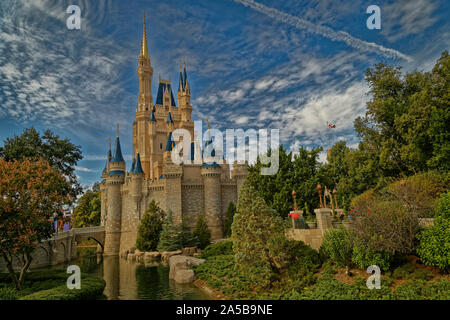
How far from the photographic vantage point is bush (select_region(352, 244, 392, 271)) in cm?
1090

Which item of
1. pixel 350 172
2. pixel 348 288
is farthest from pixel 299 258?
pixel 350 172

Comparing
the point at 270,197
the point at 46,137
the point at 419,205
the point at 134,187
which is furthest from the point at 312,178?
the point at 46,137

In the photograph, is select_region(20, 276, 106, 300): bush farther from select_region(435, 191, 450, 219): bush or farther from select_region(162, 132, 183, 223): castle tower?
select_region(162, 132, 183, 223): castle tower

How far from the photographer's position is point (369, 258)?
36.6 feet

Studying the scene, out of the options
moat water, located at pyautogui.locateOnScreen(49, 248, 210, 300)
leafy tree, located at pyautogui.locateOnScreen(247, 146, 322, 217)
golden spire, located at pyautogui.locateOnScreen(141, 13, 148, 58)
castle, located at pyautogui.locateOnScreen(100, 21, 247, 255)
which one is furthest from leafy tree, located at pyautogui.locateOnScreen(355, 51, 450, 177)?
golden spire, located at pyautogui.locateOnScreen(141, 13, 148, 58)

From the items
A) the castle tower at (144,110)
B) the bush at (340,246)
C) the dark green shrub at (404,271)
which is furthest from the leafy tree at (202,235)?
the dark green shrub at (404,271)

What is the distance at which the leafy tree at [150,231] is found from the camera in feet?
97.0

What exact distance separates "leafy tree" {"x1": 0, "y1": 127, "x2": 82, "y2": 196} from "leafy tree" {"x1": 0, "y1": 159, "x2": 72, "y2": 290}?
11686 millimetres

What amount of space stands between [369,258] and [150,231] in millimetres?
23550

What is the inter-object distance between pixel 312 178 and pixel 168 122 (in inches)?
1075

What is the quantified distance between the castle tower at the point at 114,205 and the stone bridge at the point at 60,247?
2095 mm

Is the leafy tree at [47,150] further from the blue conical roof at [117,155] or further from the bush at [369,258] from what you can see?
the bush at [369,258]

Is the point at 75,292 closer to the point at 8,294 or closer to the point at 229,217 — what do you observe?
the point at 8,294

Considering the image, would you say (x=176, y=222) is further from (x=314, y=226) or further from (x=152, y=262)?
(x=314, y=226)
